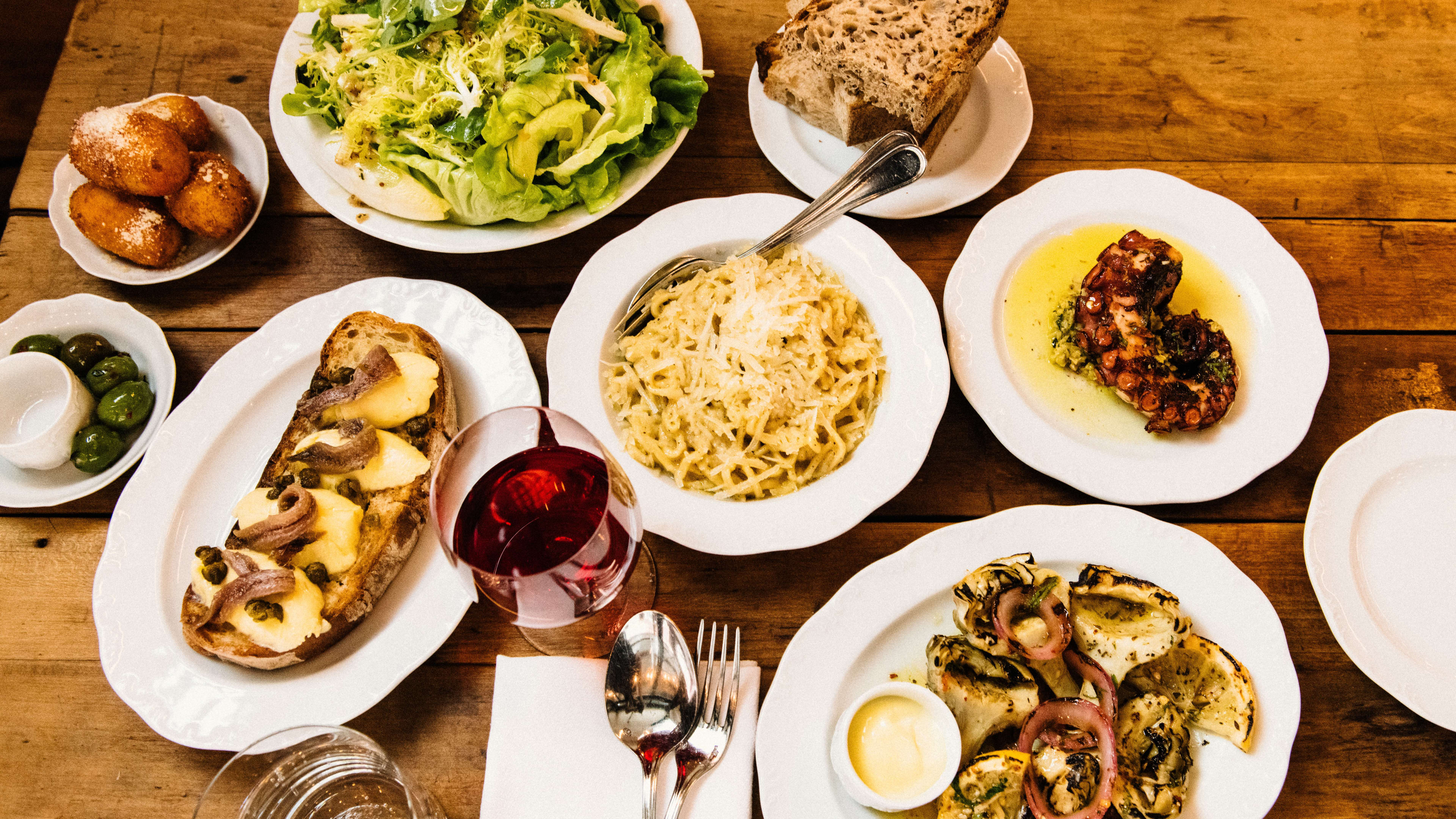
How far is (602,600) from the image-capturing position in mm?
1888

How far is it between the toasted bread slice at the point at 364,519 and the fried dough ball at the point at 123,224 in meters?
0.75

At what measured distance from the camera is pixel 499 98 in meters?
2.68

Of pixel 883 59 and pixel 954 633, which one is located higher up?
pixel 883 59

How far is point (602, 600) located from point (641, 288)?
102cm

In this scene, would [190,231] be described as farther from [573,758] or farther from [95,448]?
[573,758]

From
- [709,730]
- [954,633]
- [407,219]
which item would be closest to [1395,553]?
[954,633]

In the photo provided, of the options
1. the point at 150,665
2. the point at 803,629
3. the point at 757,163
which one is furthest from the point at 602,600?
the point at 757,163

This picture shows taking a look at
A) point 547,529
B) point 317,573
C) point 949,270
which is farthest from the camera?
point 949,270

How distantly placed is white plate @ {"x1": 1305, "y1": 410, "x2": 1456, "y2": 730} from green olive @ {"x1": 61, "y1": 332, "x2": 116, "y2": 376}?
11.9 feet

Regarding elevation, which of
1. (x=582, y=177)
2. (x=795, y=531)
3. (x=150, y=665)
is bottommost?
(x=150, y=665)

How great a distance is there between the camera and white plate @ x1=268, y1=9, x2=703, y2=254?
2600 millimetres

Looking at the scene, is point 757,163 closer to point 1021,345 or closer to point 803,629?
point 1021,345

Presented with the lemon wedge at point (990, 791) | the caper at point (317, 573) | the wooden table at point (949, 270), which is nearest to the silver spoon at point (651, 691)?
the wooden table at point (949, 270)

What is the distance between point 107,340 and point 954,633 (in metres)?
2.74
